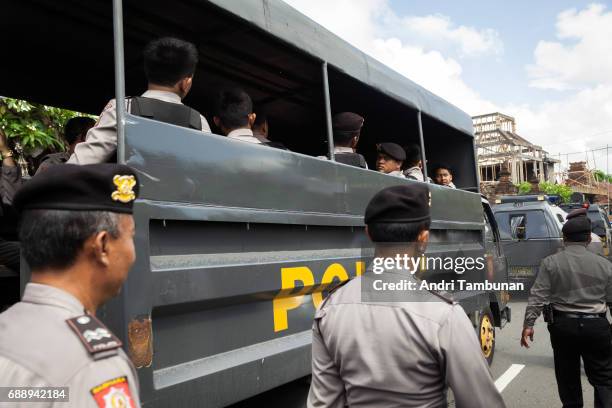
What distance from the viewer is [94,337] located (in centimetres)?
104

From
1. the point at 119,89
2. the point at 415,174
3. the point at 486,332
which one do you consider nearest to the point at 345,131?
the point at 415,174

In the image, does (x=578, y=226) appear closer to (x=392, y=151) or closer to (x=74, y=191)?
(x=392, y=151)

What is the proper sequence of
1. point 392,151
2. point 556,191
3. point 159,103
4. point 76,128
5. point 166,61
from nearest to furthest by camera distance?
1. point 159,103
2. point 166,61
3. point 76,128
4. point 392,151
5. point 556,191

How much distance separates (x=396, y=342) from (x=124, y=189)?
91 centimetres

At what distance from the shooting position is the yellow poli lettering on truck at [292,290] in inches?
113

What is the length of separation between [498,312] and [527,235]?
5.84m

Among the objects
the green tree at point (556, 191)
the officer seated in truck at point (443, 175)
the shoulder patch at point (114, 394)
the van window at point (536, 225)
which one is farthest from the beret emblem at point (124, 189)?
the green tree at point (556, 191)

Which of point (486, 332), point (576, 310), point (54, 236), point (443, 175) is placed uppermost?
point (443, 175)

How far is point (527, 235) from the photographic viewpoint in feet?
37.6

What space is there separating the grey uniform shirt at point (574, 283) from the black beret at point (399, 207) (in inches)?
106

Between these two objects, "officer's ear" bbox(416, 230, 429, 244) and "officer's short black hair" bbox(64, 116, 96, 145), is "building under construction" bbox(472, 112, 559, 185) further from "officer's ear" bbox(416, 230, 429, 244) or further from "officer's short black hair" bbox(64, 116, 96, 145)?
"officer's ear" bbox(416, 230, 429, 244)

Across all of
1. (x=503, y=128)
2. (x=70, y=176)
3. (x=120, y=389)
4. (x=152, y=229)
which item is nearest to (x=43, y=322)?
(x=120, y=389)

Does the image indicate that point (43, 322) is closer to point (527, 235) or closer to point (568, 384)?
point (568, 384)

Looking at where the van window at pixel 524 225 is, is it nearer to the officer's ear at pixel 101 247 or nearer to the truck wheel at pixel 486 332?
the truck wheel at pixel 486 332
